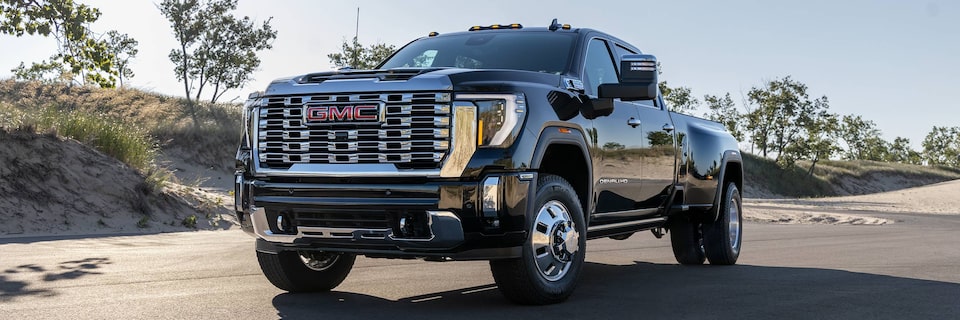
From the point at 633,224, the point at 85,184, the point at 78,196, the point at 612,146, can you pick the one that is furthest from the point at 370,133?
the point at 85,184

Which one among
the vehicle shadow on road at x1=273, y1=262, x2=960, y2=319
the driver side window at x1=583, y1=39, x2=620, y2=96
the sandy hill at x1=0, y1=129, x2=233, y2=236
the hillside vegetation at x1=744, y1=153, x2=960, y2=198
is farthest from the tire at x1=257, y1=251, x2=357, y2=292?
the hillside vegetation at x1=744, y1=153, x2=960, y2=198

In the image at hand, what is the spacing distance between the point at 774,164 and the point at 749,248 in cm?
5816

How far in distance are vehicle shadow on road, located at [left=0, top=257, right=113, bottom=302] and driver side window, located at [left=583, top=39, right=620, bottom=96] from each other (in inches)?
161

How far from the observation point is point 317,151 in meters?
6.19

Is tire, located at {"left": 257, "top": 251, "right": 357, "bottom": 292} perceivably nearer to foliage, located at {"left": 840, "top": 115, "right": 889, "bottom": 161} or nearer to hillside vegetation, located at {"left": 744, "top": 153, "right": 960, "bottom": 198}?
hillside vegetation, located at {"left": 744, "top": 153, "right": 960, "bottom": 198}

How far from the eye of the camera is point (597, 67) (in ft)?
26.3

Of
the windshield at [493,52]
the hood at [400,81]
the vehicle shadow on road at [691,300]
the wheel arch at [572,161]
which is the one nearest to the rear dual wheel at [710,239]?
the vehicle shadow on road at [691,300]

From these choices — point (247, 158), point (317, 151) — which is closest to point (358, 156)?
point (317, 151)

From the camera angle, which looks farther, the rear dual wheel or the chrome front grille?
the rear dual wheel

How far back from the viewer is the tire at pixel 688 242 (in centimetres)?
1017

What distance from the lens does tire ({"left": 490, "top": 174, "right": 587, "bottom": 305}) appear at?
618 cm

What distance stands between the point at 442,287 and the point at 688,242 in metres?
3.45

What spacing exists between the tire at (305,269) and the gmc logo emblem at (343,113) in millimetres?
1082

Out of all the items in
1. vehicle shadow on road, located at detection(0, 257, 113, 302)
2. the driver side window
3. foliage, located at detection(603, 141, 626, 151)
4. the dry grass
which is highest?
the dry grass
